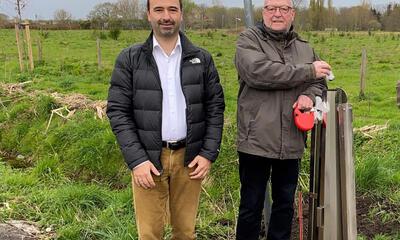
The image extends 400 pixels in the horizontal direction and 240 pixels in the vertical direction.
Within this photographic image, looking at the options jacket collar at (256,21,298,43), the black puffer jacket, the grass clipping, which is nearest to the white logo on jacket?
the black puffer jacket

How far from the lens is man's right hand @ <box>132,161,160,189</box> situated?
2.77 m

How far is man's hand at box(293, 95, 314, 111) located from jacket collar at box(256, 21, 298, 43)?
0.37 meters

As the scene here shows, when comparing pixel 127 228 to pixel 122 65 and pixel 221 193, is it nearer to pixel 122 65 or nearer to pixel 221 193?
pixel 221 193

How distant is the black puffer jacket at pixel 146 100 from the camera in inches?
109

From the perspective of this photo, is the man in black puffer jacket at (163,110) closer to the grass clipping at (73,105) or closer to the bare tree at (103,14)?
the grass clipping at (73,105)

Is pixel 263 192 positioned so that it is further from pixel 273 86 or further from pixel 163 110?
pixel 163 110

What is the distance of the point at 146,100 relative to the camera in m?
2.77

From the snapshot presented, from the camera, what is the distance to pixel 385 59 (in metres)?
19.0

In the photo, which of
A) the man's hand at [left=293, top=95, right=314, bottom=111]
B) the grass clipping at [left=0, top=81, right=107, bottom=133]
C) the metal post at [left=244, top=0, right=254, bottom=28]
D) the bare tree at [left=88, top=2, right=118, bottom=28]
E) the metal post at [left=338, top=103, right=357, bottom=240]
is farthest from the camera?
the bare tree at [left=88, top=2, right=118, bottom=28]

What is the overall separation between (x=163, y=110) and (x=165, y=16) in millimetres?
529

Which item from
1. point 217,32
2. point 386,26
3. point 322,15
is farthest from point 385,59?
point 386,26

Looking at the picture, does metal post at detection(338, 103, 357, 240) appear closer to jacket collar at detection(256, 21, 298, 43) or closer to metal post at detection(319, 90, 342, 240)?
metal post at detection(319, 90, 342, 240)

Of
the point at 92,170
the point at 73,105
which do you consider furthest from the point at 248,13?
the point at 73,105

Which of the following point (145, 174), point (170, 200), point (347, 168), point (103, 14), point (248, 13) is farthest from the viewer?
point (103, 14)
